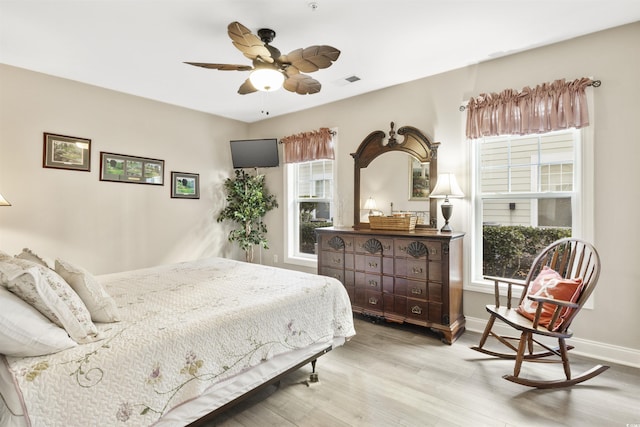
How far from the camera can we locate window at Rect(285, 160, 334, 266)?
4.62 metres

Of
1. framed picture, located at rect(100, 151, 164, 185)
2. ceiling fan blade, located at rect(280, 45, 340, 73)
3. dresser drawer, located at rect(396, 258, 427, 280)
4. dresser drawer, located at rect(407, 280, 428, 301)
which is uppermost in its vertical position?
ceiling fan blade, located at rect(280, 45, 340, 73)

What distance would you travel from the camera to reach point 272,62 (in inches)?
95.6

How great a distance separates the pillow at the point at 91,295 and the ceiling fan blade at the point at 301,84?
199cm

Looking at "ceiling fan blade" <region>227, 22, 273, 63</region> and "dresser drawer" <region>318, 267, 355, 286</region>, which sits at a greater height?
"ceiling fan blade" <region>227, 22, 273, 63</region>

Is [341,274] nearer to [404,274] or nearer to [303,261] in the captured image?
[404,274]

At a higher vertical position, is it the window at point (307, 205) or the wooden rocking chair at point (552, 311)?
the window at point (307, 205)

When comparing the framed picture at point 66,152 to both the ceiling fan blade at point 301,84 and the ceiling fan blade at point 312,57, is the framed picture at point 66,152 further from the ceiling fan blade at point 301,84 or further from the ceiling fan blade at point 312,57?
the ceiling fan blade at point 312,57

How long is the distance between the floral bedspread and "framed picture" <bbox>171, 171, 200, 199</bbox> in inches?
80.3

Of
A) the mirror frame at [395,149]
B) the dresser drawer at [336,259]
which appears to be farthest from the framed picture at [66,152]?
the mirror frame at [395,149]

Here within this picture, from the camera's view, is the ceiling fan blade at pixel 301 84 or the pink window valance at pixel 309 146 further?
the pink window valance at pixel 309 146

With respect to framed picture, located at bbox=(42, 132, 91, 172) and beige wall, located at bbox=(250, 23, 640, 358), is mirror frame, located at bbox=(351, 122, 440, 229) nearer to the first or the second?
beige wall, located at bbox=(250, 23, 640, 358)

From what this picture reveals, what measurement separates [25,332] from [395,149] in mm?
3467

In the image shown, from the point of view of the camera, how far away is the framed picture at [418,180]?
142 inches

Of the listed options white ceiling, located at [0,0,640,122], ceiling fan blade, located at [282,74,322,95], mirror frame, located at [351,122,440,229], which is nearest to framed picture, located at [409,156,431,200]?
mirror frame, located at [351,122,440,229]
